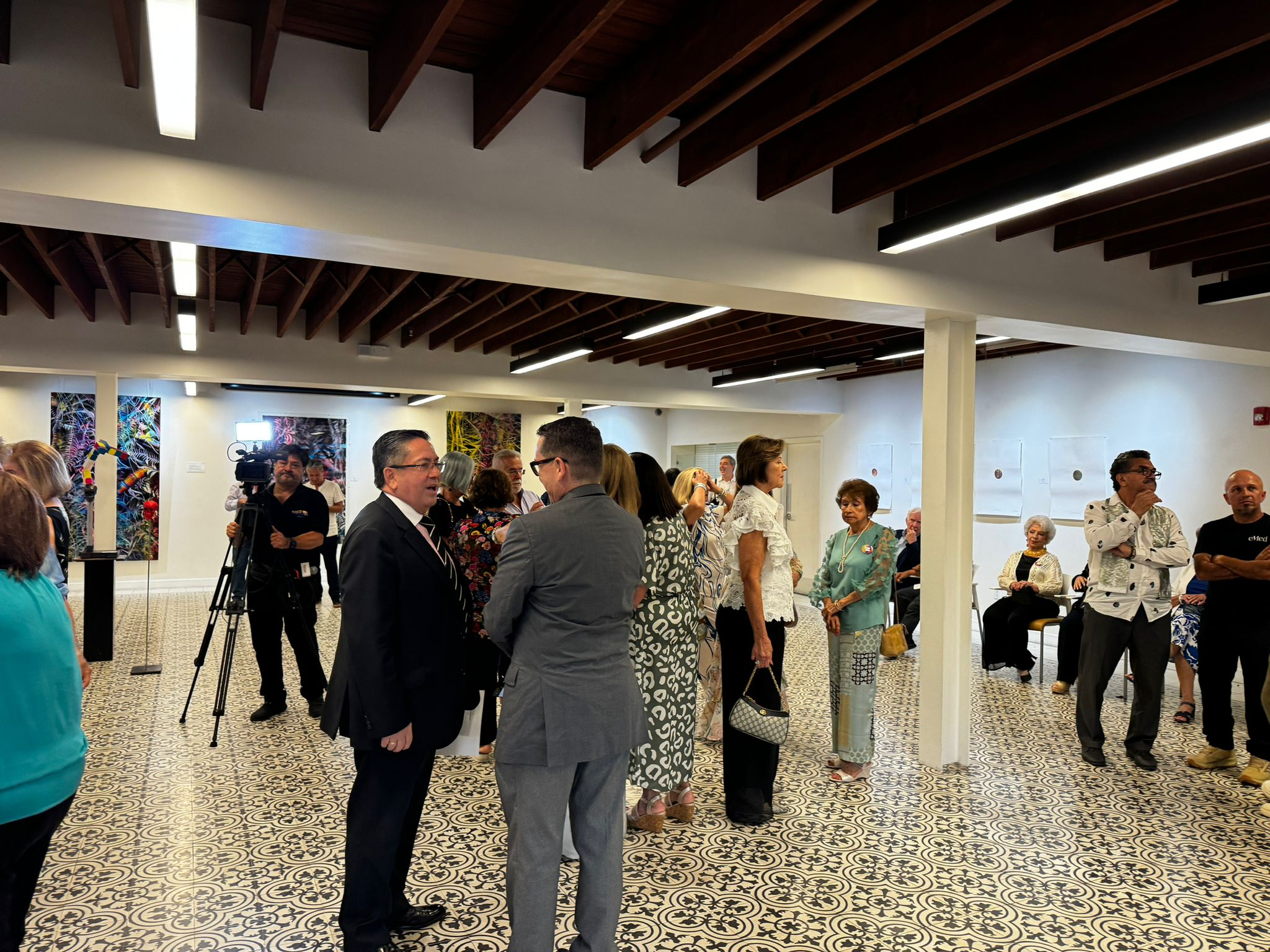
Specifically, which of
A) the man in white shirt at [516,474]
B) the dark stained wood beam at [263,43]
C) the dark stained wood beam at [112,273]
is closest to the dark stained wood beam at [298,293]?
the dark stained wood beam at [112,273]

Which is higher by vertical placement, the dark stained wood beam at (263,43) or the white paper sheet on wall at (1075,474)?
the dark stained wood beam at (263,43)

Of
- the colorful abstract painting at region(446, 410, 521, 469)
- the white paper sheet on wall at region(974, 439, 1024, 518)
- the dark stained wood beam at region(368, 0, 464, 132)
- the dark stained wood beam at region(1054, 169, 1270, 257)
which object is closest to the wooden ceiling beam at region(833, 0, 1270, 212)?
the dark stained wood beam at region(1054, 169, 1270, 257)

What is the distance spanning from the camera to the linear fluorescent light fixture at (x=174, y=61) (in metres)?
2.19

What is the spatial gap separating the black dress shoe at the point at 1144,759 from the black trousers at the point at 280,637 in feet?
15.8

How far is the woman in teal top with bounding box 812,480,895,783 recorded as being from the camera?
175 inches

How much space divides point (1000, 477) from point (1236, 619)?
15.3 ft

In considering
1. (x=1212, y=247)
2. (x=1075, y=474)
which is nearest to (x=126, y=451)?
(x=1075, y=474)

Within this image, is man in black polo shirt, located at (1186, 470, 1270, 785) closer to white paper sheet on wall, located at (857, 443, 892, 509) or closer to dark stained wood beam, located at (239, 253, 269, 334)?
white paper sheet on wall, located at (857, 443, 892, 509)

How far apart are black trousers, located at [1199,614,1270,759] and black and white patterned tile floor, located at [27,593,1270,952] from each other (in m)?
0.37

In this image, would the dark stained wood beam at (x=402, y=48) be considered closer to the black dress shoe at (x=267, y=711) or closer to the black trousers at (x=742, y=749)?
the black trousers at (x=742, y=749)

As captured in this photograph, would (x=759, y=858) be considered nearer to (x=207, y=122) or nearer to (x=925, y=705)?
(x=925, y=705)

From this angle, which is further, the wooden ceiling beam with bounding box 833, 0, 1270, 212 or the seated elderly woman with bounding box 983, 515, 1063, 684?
the seated elderly woman with bounding box 983, 515, 1063, 684

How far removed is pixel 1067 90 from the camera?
128 inches

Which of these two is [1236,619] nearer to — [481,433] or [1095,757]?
[1095,757]
